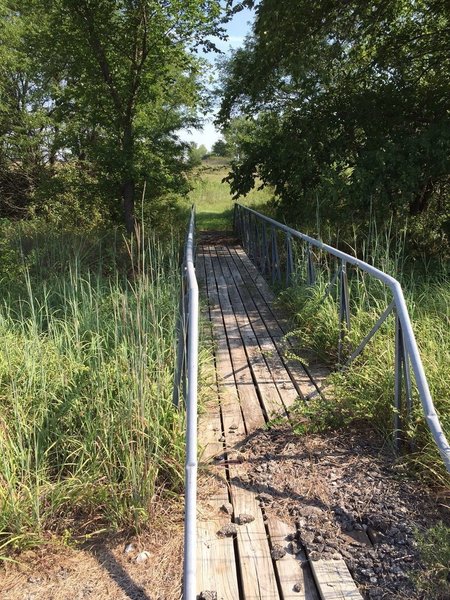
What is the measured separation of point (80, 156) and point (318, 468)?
32.3ft

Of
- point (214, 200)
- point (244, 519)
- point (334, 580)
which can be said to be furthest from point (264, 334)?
point (214, 200)

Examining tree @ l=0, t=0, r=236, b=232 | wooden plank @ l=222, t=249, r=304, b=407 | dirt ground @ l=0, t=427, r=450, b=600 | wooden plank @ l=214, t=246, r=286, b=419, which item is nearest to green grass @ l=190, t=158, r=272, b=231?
tree @ l=0, t=0, r=236, b=232

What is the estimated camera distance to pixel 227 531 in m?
2.08

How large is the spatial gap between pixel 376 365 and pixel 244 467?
1203 millimetres

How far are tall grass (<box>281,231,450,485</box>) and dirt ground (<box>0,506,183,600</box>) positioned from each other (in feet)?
3.91

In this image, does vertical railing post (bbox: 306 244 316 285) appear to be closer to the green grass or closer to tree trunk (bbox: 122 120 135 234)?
tree trunk (bbox: 122 120 135 234)

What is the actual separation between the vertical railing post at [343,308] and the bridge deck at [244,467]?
0.29 meters

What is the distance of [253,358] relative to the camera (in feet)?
13.7

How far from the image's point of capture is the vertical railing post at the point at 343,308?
3590 mm

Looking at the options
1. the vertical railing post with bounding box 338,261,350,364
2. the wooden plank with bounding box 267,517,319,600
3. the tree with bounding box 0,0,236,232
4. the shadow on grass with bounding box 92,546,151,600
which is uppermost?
the tree with bounding box 0,0,236,232

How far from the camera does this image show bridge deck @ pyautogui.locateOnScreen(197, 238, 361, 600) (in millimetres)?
1818

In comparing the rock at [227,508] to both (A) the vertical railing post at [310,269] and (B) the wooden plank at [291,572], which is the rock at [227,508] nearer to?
(B) the wooden plank at [291,572]

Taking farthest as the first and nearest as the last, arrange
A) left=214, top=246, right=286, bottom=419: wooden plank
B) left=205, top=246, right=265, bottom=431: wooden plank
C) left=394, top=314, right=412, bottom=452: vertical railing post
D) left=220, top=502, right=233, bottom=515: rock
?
left=214, top=246, right=286, bottom=419: wooden plank, left=205, top=246, right=265, bottom=431: wooden plank, left=394, top=314, right=412, bottom=452: vertical railing post, left=220, top=502, right=233, bottom=515: rock

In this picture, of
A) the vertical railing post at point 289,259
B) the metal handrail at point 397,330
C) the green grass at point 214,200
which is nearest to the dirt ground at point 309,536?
the metal handrail at point 397,330
